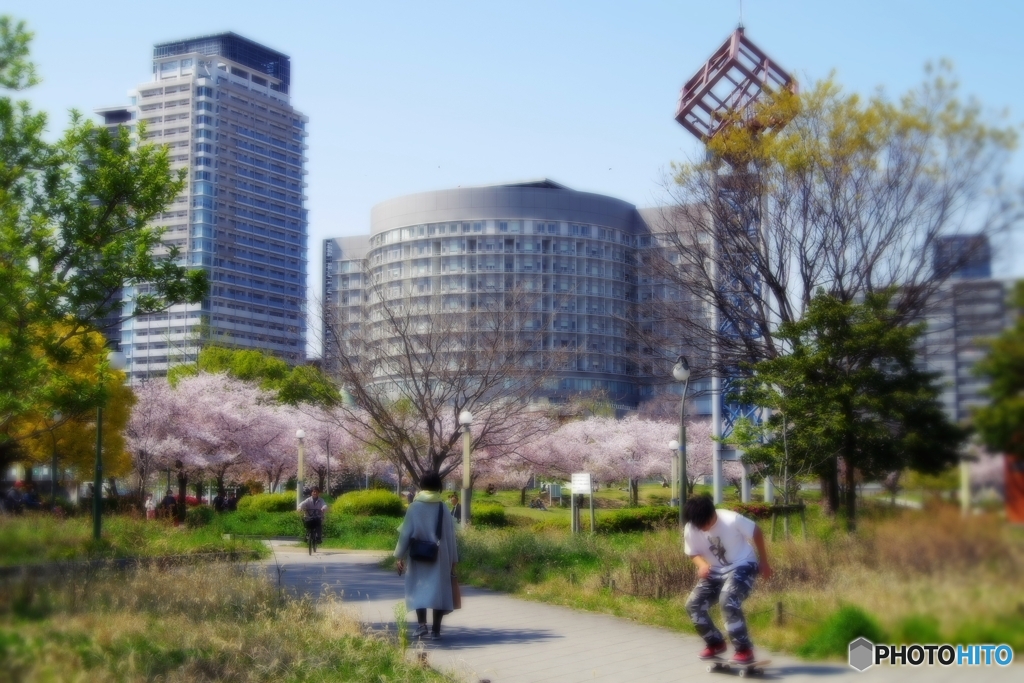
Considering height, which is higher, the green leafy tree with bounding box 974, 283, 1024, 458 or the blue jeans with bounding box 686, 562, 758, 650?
the green leafy tree with bounding box 974, 283, 1024, 458

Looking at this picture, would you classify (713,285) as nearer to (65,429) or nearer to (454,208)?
(65,429)

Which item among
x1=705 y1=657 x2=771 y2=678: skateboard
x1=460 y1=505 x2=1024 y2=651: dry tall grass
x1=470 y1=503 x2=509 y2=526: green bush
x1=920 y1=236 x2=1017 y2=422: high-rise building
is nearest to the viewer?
x1=920 y1=236 x2=1017 y2=422: high-rise building

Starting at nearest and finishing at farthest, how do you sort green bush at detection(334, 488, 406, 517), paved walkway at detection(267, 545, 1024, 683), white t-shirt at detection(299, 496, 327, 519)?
1. paved walkway at detection(267, 545, 1024, 683)
2. white t-shirt at detection(299, 496, 327, 519)
3. green bush at detection(334, 488, 406, 517)

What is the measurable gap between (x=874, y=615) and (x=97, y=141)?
12.1 metres

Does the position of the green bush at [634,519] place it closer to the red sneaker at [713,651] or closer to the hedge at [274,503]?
the hedge at [274,503]

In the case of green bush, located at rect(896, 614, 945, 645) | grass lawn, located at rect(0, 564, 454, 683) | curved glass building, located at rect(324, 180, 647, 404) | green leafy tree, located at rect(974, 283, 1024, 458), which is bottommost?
grass lawn, located at rect(0, 564, 454, 683)

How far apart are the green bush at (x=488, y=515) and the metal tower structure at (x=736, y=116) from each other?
10.4 m

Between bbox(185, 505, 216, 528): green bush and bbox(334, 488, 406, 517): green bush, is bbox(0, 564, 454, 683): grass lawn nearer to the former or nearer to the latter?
bbox(185, 505, 216, 528): green bush

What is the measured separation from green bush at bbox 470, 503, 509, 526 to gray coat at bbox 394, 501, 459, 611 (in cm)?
2120

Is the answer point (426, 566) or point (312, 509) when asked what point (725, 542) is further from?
point (312, 509)

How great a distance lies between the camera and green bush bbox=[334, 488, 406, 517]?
32.0 metres

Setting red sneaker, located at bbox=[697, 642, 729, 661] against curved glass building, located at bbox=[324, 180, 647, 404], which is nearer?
red sneaker, located at bbox=[697, 642, 729, 661]

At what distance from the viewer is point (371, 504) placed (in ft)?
105

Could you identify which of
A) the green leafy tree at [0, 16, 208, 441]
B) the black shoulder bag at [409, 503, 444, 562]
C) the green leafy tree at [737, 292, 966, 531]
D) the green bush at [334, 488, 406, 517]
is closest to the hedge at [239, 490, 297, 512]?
the green bush at [334, 488, 406, 517]
